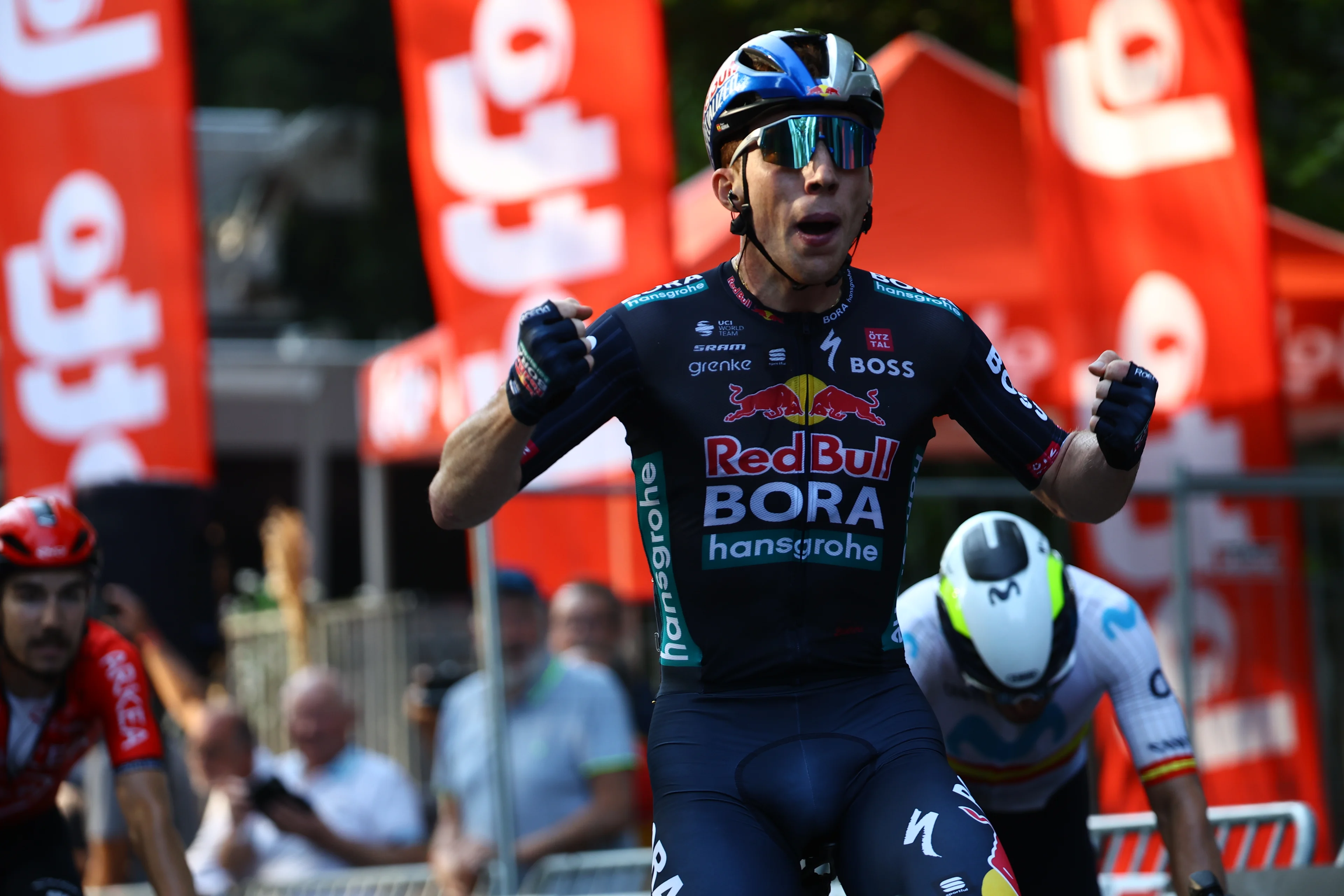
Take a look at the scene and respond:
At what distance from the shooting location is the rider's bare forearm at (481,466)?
292 centimetres

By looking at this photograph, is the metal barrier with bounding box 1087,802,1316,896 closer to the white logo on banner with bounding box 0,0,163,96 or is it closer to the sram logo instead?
the sram logo

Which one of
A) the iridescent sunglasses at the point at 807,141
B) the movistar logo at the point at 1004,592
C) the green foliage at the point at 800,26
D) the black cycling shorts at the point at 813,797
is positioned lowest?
the black cycling shorts at the point at 813,797

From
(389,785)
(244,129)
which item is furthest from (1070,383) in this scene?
(244,129)

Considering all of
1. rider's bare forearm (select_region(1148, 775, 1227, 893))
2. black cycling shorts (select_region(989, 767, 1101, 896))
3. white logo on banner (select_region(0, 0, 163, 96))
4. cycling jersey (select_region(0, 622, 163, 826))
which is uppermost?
white logo on banner (select_region(0, 0, 163, 96))

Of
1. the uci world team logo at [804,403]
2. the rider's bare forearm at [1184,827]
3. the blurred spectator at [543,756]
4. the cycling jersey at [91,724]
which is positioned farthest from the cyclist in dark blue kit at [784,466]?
the blurred spectator at [543,756]

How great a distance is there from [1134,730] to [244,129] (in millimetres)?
19339

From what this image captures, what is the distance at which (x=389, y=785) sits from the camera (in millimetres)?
7848

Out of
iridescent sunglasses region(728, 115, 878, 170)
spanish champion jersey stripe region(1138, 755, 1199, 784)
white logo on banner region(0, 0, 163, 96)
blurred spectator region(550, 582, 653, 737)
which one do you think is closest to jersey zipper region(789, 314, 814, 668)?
iridescent sunglasses region(728, 115, 878, 170)

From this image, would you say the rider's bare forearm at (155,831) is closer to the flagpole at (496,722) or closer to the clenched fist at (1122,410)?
the flagpole at (496,722)

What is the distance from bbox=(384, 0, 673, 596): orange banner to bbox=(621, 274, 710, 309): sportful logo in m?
4.32

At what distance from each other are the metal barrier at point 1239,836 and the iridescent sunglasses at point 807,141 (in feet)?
11.0

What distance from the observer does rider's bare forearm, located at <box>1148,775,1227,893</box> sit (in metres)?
4.13

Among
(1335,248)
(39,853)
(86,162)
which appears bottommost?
(39,853)

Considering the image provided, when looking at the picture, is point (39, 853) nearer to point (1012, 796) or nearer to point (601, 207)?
point (1012, 796)
